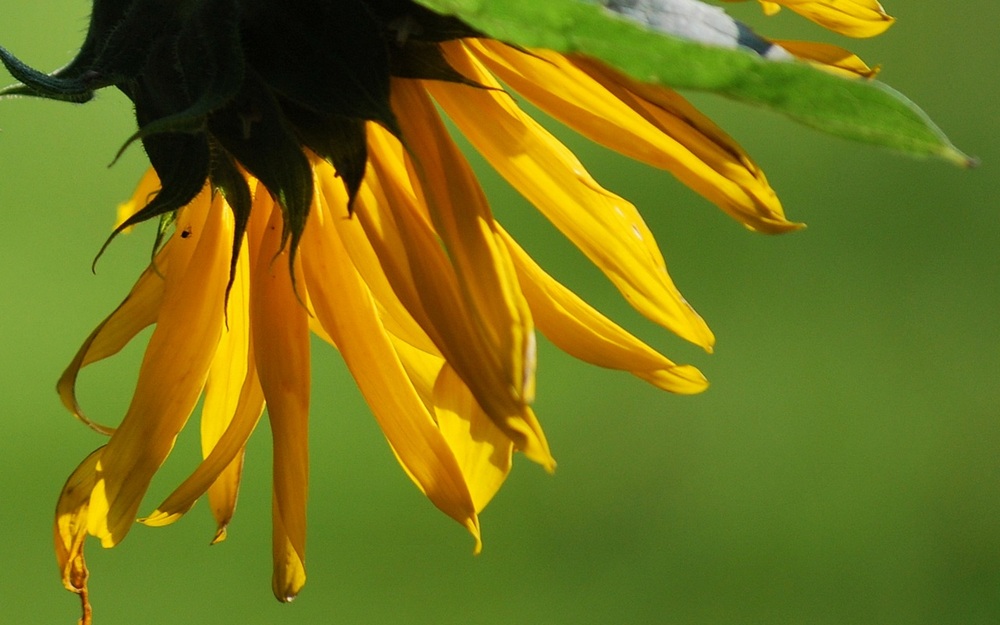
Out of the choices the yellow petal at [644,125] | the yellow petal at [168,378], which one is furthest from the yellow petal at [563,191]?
the yellow petal at [168,378]

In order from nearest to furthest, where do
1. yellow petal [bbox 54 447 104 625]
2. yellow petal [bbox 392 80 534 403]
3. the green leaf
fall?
the green leaf < yellow petal [bbox 392 80 534 403] < yellow petal [bbox 54 447 104 625]

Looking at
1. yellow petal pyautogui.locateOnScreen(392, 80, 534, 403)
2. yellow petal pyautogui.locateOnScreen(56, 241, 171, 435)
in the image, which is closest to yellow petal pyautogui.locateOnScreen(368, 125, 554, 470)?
yellow petal pyautogui.locateOnScreen(392, 80, 534, 403)

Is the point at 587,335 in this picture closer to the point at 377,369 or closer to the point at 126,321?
the point at 377,369

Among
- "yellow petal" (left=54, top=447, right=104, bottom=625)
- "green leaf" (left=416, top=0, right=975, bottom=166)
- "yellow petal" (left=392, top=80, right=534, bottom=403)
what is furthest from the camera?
"yellow petal" (left=54, top=447, right=104, bottom=625)

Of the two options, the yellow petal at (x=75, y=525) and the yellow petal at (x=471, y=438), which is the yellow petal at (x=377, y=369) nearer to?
the yellow petal at (x=471, y=438)

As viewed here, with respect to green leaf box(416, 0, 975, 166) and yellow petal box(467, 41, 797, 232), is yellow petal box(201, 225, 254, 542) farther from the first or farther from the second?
green leaf box(416, 0, 975, 166)

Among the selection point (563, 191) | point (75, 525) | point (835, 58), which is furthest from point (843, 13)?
point (75, 525)

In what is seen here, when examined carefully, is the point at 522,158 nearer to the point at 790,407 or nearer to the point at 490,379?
the point at 490,379
